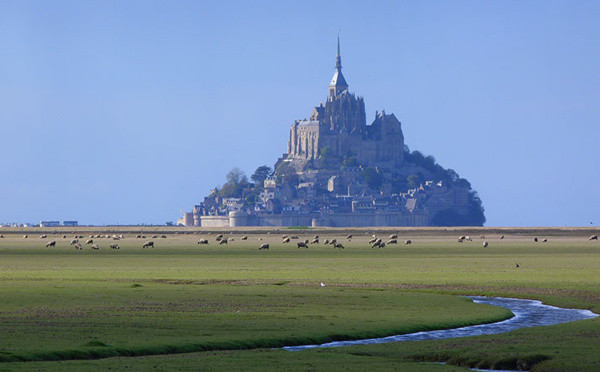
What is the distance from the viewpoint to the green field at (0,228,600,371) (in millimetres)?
28328

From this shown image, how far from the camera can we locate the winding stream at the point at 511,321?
34.0 meters

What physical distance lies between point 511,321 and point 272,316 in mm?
8932

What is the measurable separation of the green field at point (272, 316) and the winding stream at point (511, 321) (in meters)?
0.66

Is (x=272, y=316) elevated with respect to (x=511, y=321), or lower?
elevated

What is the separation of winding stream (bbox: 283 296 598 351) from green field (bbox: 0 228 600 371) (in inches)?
26.1

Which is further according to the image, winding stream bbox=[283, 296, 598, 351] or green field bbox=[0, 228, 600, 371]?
winding stream bbox=[283, 296, 598, 351]

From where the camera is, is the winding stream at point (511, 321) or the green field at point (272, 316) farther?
the winding stream at point (511, 321)

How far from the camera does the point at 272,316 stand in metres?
38.4

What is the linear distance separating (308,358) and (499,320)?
1247cm

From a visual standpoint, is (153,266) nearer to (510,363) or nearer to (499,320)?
(499,320)

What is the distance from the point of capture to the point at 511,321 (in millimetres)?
38812

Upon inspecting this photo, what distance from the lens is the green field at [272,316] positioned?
92.9 ft

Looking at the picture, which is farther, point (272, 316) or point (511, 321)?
point (511, 321)

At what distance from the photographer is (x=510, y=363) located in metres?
28.3
